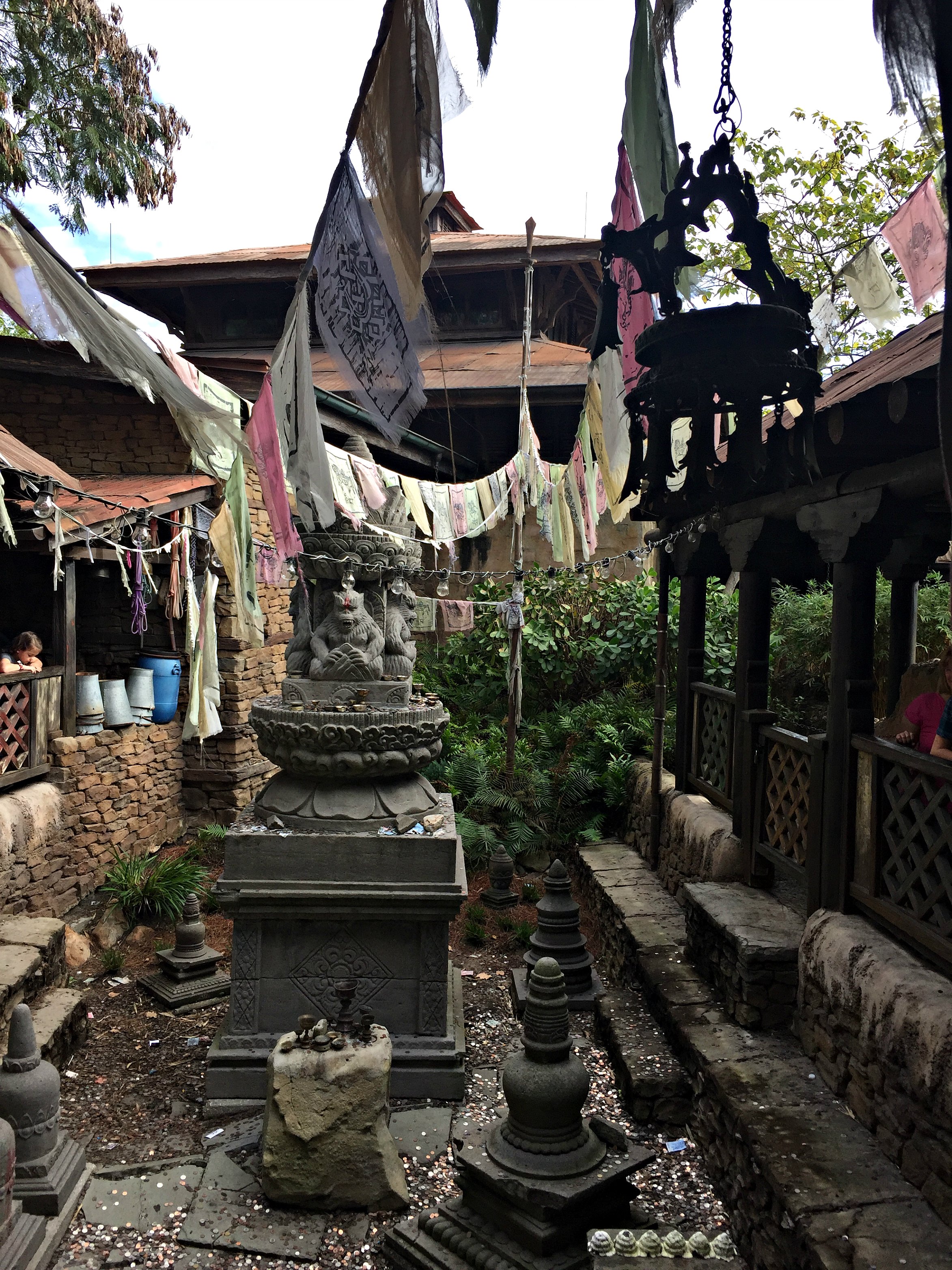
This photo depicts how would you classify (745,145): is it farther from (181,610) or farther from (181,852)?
(181,852)

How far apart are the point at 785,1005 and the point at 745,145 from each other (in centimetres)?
1553

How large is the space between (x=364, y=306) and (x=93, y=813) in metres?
6.85

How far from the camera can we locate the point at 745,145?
616 inches

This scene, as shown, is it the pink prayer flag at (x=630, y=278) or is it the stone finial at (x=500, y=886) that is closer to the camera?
the pink prayer flag at (x=630, y=278)

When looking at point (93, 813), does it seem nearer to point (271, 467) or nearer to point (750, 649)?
point (271, 467)

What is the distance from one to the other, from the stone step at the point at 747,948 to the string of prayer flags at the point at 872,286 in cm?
446

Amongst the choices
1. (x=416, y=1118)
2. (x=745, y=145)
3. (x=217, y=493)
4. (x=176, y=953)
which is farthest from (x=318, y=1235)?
(x=745, y=145)

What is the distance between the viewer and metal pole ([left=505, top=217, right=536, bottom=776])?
10945mm

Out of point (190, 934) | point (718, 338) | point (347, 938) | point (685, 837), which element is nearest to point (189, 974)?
point (190, 934)

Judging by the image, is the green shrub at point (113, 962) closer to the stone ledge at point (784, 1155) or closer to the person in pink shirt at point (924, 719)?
the stone ledge at point (784, 1155)

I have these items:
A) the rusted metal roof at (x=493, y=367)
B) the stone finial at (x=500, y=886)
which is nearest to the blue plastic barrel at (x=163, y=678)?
the stone finial at (x=500, y=886)

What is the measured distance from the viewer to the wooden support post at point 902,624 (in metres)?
7.47

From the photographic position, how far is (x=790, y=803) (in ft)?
18.5

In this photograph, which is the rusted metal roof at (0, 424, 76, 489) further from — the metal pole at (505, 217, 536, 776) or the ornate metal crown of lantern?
the ornate metal crown of lantern
